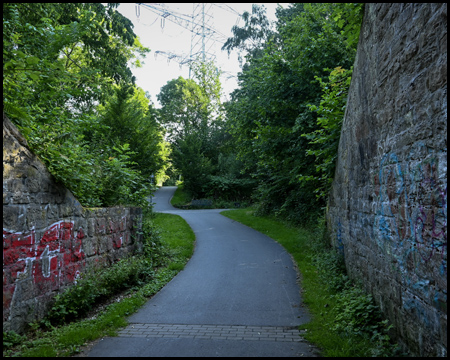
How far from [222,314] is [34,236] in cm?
326

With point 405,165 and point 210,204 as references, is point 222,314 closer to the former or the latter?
point 405,165

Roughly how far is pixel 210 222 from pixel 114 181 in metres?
13.0

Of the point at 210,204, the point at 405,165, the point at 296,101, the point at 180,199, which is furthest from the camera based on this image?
the point at 180,199

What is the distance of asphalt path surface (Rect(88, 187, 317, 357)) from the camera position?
494 cm

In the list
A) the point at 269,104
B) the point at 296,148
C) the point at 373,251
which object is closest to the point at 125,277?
the point at 373,251

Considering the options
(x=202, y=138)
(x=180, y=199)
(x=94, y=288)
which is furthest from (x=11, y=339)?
(x=202, y=138)

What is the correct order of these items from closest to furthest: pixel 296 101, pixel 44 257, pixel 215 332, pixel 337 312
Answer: pixel 215 332
pixel 44 257
pixel 337 312
pixel 296 101

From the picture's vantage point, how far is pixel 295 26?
51.9 ft

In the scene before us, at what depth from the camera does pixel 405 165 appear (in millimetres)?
4395

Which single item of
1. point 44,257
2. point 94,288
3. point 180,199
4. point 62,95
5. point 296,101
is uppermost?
point 296,101

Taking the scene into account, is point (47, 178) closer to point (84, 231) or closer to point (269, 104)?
point (84, 231)

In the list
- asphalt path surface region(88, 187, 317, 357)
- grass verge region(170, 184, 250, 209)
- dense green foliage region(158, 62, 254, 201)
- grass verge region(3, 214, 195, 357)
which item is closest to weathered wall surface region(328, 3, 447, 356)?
asphalt path surface region(88, 187, 317, 357)

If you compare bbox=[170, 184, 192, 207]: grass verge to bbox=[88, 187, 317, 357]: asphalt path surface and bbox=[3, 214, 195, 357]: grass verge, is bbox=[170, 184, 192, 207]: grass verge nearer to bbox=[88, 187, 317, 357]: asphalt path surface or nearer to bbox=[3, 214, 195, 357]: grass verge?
bbox=[88, 187, 317, 357]: asphalt path surface

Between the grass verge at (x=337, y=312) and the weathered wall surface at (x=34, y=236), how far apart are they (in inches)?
156
